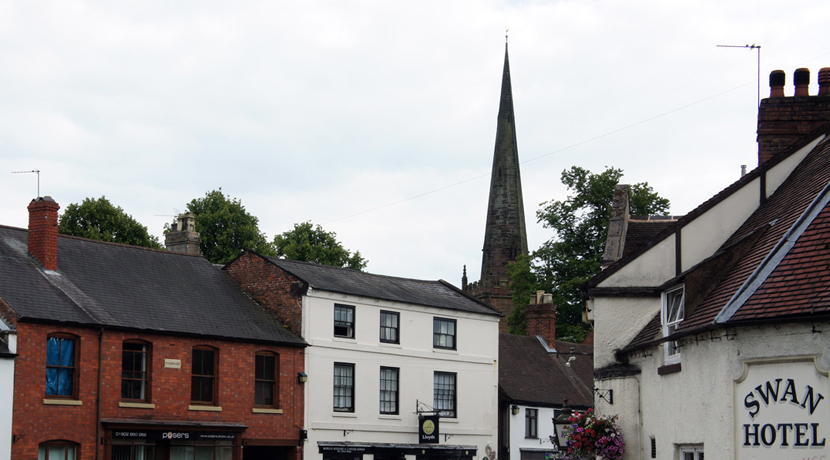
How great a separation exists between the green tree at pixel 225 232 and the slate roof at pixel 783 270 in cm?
4668

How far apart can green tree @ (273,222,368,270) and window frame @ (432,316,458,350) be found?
20.7 meters

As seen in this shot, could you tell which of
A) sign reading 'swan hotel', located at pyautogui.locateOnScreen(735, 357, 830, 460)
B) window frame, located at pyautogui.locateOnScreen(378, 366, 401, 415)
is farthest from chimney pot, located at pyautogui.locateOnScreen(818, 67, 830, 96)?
window frame, located at pyautogui.locateOnScreen(378, 366, 401, 415)

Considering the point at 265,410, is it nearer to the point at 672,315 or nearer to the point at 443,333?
the point at 443,333

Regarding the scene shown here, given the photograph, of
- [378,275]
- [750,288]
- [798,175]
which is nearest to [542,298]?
[378,275]

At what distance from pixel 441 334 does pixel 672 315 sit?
80.6ft

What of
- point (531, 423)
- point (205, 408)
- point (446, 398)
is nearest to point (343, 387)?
point (446, 398)

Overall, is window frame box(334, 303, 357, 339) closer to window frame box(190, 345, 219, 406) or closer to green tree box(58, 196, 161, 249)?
window frame box(190, 345, 219, 406)

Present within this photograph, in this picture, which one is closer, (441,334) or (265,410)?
(265,410)

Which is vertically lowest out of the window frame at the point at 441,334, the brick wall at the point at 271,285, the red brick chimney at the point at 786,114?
the window frame at the point at 441,334

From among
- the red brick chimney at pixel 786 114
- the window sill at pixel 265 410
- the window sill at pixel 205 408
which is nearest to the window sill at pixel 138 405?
the window sill at pixel 205 408

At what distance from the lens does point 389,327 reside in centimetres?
4094

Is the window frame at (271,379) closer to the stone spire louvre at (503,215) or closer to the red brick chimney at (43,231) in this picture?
the red brick chimney at (43,231)

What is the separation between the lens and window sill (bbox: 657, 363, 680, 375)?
17828 mm

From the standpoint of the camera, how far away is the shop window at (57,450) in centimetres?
2909
